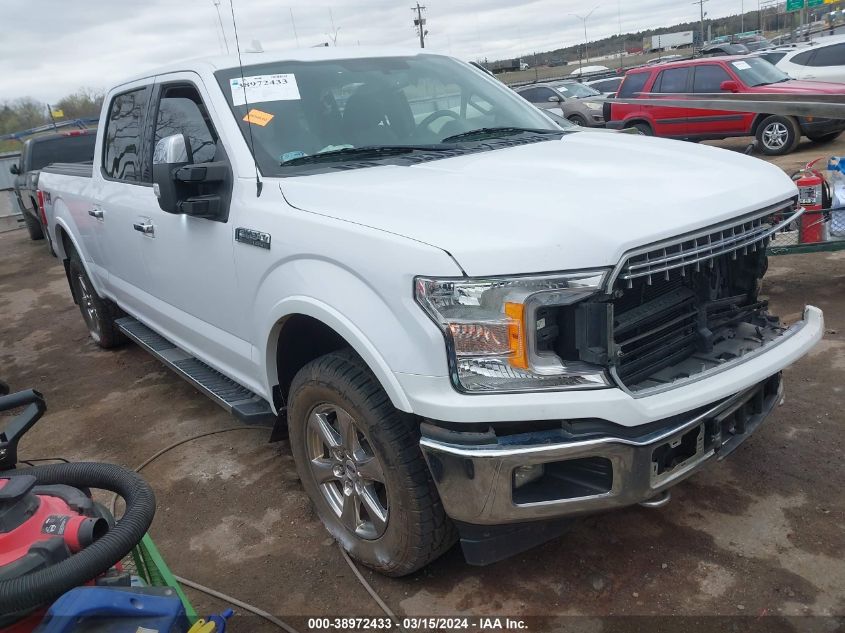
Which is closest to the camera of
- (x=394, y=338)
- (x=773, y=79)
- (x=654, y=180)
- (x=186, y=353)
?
(x=394, y=338)

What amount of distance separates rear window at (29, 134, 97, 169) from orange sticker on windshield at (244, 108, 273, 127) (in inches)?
409

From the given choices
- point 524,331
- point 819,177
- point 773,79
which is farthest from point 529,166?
point 773,79

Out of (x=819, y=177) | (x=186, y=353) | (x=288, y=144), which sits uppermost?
(x=288, y=144)

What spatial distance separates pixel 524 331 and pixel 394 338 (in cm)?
42

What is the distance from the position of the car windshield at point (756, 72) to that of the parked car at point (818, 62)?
4.82 ft

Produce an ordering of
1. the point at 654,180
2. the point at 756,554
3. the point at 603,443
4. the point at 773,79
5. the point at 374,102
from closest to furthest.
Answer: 1. the point at 603,443
2. the point at 654,180
3. the point at 756,554
4. the point at 374,102
5. the point at 773,79

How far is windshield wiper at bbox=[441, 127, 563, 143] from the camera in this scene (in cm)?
350

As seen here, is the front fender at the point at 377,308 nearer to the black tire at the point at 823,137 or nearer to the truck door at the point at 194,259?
the truck door at the point at 194,259

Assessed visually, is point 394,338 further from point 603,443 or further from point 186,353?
point 186,353

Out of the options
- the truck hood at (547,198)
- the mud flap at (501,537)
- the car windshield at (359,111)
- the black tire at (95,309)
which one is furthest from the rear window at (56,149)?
the mud flap at (501,537)

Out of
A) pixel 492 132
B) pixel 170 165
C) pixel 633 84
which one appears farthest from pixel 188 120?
pixel 633 84

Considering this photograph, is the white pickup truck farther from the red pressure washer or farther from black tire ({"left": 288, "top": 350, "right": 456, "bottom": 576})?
the red pressure washer

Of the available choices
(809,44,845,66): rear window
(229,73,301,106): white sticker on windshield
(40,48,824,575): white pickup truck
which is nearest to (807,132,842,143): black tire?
(809,44,845,66): rear window

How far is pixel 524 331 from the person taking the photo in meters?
2.13
